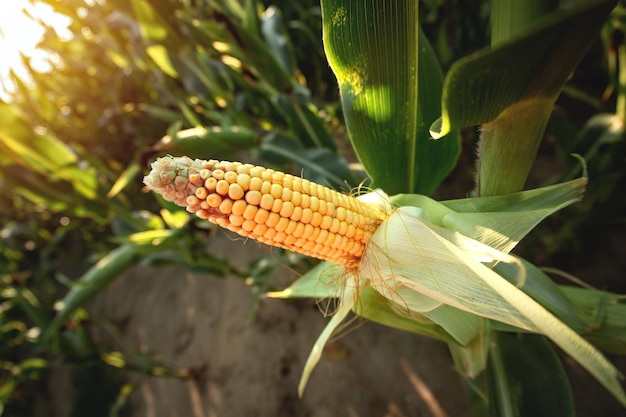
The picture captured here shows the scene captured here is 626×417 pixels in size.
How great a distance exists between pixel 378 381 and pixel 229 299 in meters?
1.13

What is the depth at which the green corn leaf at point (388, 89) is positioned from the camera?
1.96 feet

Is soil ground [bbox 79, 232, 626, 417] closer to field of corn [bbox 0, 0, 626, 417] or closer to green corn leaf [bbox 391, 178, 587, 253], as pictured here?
field of corn [bbox 0, 0, 626, 417]

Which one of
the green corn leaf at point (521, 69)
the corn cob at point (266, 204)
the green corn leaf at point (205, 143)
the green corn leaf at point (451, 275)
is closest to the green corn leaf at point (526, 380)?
the green corn leaf at point (451, 275)

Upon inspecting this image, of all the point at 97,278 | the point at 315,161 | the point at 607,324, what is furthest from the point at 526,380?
the point at 97,278

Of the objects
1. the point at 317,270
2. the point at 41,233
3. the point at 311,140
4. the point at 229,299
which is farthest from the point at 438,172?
the point at 41,233

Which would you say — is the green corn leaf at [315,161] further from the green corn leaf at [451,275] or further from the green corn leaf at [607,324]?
the green corn leaf at [607,324]

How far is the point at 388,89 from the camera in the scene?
693 mm

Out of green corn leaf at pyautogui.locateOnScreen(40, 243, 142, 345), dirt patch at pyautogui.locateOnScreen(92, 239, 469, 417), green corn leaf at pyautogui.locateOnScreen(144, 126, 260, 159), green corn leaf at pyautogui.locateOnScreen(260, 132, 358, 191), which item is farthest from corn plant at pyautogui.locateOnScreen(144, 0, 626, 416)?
green corn leaf at pyautogui.locateOnScreen(40, 243, 142, 345)

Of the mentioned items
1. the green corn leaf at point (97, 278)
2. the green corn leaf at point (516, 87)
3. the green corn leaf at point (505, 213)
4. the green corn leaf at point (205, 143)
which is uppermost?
the green corn leaf at point (516, 87)

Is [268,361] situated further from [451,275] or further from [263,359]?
[451,275]

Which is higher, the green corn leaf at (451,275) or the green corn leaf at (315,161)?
the green corn leaf at (315,161)

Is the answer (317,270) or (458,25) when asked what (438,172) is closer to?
(317,270)

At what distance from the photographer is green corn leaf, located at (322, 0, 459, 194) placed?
0.60 m

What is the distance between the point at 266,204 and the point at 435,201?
1.09 feet
